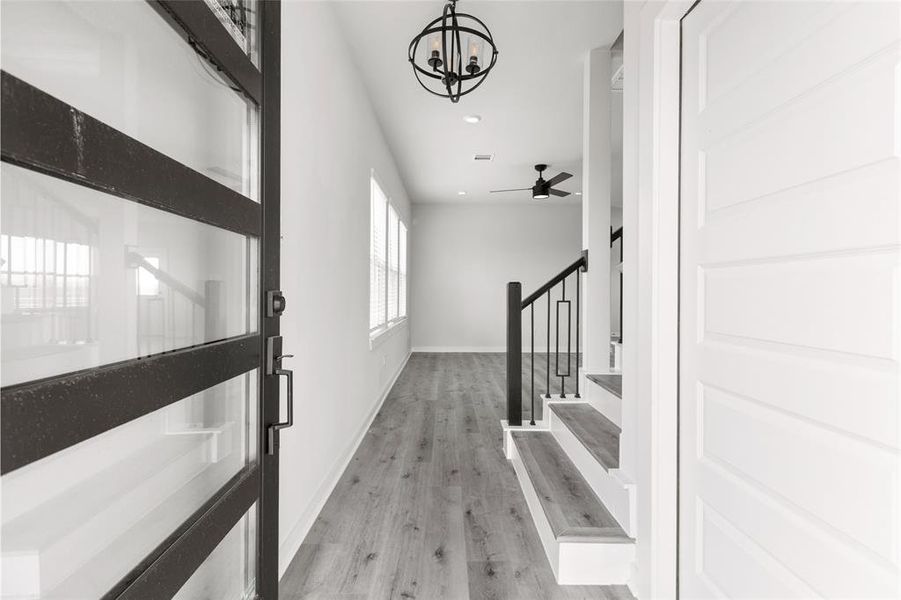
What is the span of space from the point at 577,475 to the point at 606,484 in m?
Answer: 0.39

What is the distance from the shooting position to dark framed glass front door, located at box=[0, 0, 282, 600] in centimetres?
61

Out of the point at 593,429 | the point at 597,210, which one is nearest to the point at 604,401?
the point at 593,429

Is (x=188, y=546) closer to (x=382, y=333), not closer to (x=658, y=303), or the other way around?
(x=658, y=303)

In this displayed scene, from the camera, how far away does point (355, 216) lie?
3.35m

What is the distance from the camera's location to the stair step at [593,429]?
2.09 metres

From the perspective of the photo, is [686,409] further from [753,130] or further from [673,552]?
[753,130]

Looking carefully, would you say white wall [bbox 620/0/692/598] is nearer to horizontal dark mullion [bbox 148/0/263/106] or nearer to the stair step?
the stair step

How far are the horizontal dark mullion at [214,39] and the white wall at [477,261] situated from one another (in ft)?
23.9

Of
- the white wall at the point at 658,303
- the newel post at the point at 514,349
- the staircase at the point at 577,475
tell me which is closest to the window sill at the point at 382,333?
the newel post at the point at 514,349

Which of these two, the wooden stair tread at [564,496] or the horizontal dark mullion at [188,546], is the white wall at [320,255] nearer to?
the horizontal dark mullion at [188,546]

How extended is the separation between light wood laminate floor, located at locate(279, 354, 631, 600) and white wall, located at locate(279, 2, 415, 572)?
0.15 m

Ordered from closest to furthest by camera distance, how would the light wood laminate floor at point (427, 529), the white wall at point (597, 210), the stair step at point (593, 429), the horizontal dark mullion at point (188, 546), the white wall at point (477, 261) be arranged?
the horizontal dark mullion at point (188, 546) → the light wood laminate floor at point (427, 529) → the stair step at point (593, 429) → the white wall at point (597, 210) → the white wall at point (477, 261)

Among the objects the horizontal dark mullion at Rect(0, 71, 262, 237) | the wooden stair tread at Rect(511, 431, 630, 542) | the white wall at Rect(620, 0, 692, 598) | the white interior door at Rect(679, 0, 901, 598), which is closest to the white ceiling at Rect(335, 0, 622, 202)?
the white wall at Rect(620, 0, 692, 598)

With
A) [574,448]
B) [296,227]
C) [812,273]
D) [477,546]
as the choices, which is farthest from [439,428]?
[812,273]
